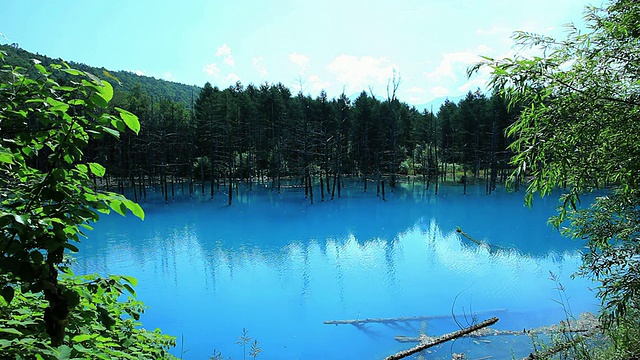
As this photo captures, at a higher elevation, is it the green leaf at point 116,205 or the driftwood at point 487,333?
the green leaf at point 116,205

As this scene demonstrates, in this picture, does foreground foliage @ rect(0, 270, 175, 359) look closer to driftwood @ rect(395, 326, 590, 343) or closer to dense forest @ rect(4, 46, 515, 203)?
driftwood @ rect(395, 326, 590, 343)

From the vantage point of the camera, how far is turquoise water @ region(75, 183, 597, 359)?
294 inches

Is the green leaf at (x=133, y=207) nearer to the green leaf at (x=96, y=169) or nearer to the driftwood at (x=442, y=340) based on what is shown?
the green leaf at (x=96, y=169)

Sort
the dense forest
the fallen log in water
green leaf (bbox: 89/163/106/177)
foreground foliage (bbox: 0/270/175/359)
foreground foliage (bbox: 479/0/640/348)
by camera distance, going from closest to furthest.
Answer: foreground foliage (bbox: 0/270/175/359)
green leaf (bbox: 89/163/106/177)
foreground foliage (bbox: 479/0/640/348)
the fallen log in water
the dense forest

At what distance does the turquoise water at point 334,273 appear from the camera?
747cm

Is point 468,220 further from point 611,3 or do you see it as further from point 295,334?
point 611,3

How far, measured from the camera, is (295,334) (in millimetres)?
7520

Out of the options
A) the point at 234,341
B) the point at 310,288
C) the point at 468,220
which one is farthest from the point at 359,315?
the point at 468,220

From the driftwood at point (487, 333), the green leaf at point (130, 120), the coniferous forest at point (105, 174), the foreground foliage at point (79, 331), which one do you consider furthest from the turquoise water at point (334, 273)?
the green leaf at point (130, 120)

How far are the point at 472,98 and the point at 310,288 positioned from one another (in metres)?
29.4

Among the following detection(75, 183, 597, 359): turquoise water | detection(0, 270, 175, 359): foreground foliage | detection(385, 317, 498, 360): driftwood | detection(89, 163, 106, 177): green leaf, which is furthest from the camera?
detection(75, 183, 597, 359): turquoise water

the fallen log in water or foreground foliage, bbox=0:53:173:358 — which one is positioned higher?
foreground foliage, bbox=0:53:173:358

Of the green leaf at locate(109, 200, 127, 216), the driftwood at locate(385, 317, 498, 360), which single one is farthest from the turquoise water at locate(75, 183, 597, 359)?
the green leaf at locate(109, 200, 127, 216)

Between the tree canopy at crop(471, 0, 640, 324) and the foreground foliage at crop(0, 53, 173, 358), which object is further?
the tree canopy at crop(471, 0, 640, 324)
